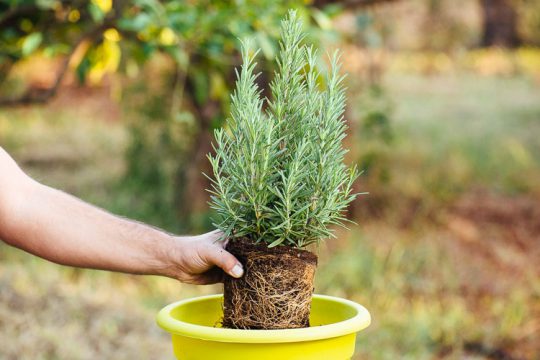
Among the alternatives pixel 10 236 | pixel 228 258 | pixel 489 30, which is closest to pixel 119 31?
pixel 10 236

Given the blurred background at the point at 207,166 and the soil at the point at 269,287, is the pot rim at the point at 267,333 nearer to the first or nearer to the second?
the soil at the point at 269,287

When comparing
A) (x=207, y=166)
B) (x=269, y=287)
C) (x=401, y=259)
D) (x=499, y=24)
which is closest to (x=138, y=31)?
(x=269, y=287)

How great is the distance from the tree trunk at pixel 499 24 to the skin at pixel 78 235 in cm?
1040

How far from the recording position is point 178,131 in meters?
6.79

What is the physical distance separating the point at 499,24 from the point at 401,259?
23.0 feet

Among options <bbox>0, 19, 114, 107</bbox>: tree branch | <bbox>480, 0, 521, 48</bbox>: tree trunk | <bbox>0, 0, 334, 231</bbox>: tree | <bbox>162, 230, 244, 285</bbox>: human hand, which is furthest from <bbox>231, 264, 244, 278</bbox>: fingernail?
<bbox>480, 0, 521, 48</bbox>: tree trunk

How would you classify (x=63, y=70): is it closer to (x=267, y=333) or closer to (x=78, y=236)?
(x=78, y=236)

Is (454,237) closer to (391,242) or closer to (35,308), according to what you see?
(391,242)

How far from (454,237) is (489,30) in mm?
6329

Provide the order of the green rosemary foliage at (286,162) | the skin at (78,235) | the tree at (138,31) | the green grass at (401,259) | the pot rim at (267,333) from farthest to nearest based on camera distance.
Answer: the green grass at (401,259)
the tree at (138,31)
the skin at (78,235)
the green rosemary foliage at (286,162)
the pot rim at (267,333)

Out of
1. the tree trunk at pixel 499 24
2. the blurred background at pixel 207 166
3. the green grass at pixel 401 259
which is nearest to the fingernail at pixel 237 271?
the blurred background at pixel 207 166

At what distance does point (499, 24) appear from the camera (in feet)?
38.3

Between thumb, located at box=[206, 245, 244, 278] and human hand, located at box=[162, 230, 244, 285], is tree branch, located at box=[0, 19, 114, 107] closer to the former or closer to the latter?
human hand, located at box=[162, 230, 244, 285]

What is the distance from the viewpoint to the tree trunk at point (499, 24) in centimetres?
1152
